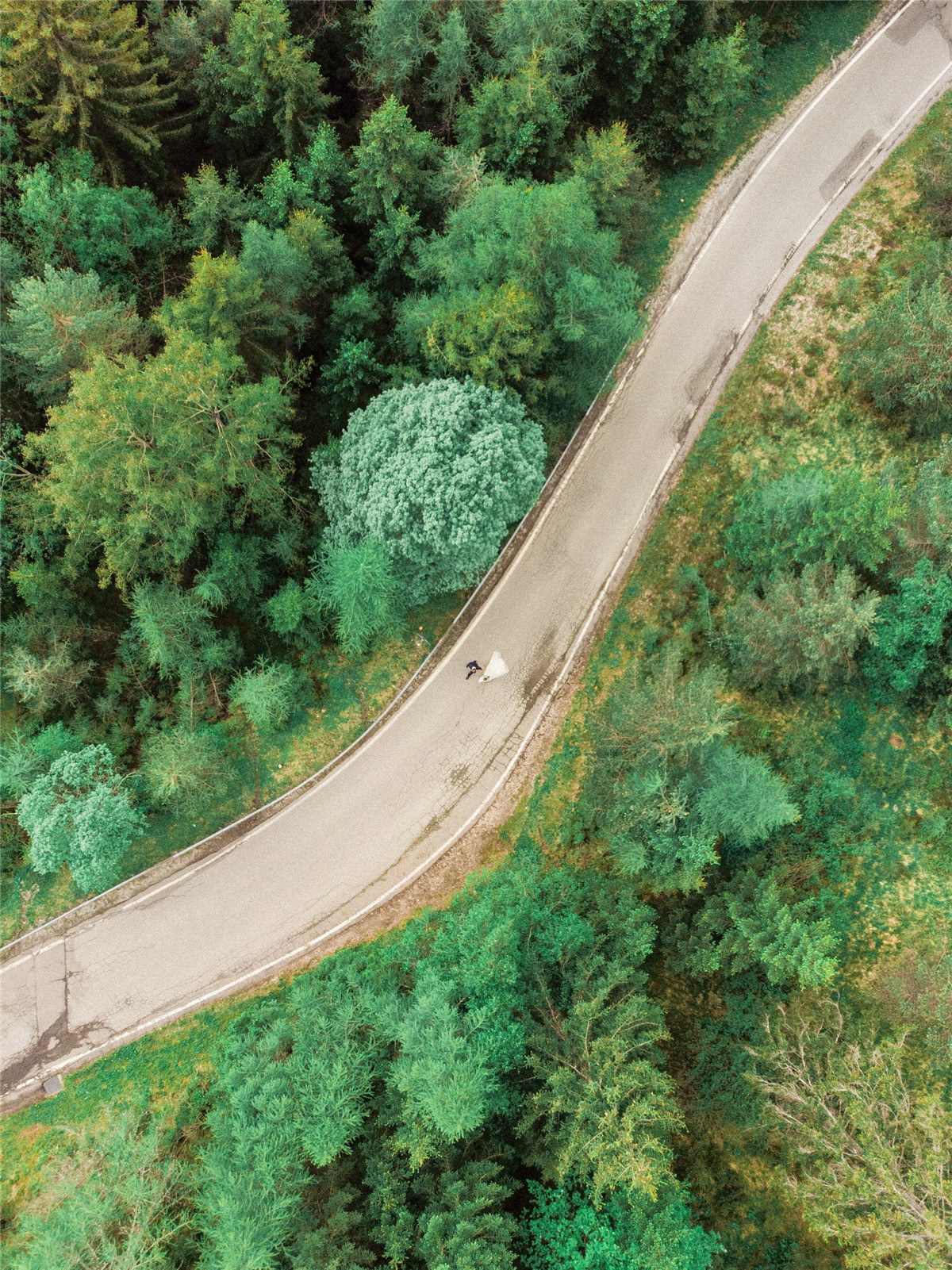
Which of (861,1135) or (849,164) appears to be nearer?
(861,1135)

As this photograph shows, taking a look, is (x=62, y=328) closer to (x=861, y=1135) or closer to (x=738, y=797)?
(x=738, y=797)

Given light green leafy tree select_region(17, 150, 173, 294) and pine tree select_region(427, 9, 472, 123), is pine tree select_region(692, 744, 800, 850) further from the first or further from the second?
light green leafy tree select_region(17, 150, 173, 294)

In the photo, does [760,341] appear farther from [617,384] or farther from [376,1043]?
[376,1043]

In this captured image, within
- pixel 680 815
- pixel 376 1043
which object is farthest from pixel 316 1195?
pixel 680 815

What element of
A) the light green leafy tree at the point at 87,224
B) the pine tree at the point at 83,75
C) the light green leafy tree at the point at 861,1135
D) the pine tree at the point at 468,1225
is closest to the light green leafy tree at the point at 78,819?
the pine tree at the point at 468,1225

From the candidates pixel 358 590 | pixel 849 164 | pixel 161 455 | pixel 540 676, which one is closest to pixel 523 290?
pixel 358 590

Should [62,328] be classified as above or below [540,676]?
above
